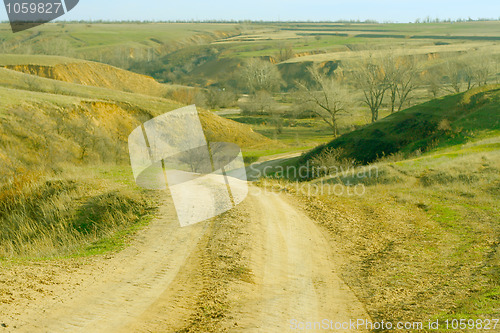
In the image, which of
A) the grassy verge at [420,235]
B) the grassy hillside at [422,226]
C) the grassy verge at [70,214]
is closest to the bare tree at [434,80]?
the grassy hillside at [422,226]

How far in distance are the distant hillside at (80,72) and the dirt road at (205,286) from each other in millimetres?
55090

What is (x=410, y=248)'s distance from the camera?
988 centimetres

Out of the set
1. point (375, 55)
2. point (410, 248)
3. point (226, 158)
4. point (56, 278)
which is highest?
point (375, 55)

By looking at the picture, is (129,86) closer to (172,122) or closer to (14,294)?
(172,122)

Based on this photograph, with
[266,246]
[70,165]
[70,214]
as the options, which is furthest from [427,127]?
[70,214]

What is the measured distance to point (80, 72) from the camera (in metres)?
62.3

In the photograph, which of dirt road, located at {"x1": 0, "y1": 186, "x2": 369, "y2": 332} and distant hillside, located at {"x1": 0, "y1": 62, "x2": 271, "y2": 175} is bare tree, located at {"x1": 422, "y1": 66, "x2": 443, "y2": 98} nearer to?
distant hillside, located at {"x1": 0, "y1": 62, "x2": 271, "y2": 175}

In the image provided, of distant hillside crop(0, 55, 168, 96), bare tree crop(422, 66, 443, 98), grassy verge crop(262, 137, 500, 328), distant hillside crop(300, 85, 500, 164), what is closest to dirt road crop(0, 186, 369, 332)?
grassy verge crop(262, 137, 500, 328)

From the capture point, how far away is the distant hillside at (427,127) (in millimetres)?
25516

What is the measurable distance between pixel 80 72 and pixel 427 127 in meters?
49.6

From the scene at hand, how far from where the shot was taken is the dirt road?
19.1ft

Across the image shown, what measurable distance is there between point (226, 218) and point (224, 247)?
5.89 ft

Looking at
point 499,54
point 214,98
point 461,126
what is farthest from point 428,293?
point 499,54

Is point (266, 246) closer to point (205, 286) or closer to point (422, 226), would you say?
point (205, 286)
